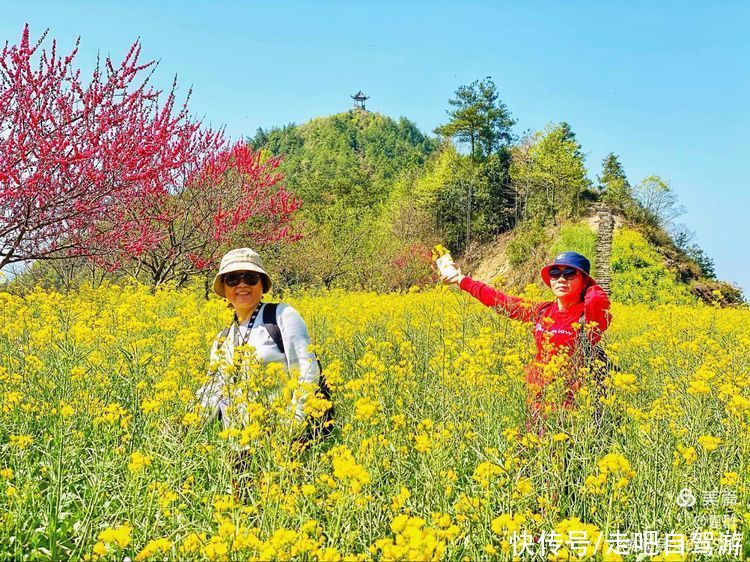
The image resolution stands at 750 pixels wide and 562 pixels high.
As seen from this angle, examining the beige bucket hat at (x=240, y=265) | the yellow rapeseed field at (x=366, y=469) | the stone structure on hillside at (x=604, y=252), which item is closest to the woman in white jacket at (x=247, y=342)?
the beige bucket hat at (x=240, y=265)

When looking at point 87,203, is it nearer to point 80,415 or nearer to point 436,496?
point 80,415

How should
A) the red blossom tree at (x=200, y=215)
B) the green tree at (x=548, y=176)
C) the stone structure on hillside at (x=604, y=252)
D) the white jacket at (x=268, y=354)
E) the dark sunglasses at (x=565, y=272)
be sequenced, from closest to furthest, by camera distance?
the white jacket at (x=268, y=354) < the dark sunglasses at (x=565, y=272) < the red blossom tree at (x=200, y=215) < the stone structure on hillside at (x=604, y=252) < the green tree at (x=548, y=176)

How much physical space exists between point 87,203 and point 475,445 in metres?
6.16

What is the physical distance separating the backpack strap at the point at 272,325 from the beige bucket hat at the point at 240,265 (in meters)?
0.26

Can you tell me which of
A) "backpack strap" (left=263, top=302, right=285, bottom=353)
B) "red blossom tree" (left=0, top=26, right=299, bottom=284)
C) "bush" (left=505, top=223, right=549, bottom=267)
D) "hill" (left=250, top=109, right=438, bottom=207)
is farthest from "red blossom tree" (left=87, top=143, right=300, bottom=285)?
"hill" (left=250, top=109, right=438, bottom=207)

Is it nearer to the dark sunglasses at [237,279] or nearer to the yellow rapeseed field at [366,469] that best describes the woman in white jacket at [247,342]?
the dark sunglasses at [237,279]

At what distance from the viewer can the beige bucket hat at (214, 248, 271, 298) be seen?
11.2 ft

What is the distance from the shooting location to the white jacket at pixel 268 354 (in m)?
3.08

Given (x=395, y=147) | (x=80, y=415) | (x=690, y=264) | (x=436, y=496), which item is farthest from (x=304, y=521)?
(x=395, y=147)

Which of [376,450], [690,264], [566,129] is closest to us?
[376,450]

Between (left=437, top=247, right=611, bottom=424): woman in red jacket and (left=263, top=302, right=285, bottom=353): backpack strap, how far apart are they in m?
1.42

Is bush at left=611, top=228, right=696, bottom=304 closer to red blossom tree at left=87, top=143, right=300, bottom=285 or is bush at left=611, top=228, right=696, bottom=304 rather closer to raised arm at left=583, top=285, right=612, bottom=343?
red blossom tree at left=87, top=143, right=300, bottom=285

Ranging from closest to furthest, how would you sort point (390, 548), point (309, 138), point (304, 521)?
point (390, 548) → point (304, 521) → point (309, 138)

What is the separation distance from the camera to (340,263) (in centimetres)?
2109
